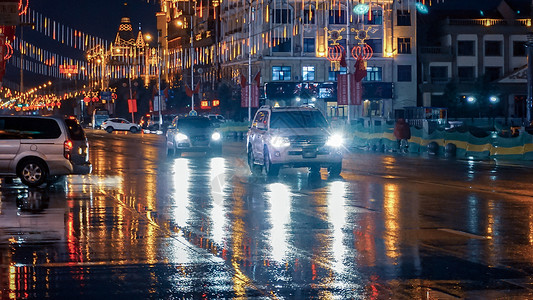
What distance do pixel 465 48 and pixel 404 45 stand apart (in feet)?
21.4

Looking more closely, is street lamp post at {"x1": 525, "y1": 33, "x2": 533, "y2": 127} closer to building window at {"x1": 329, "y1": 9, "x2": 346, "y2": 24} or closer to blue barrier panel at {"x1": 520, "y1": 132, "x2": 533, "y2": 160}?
blue barrier panel at {"x1": 520, "y1": 132, "x2": 533, "y2": 160}

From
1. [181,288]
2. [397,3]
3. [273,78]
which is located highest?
[397,3]

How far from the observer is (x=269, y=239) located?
12.9m

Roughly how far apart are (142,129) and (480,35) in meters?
35.2

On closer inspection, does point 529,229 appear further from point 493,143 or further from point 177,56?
point 177,56

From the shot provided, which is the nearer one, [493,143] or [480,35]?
[493,143]

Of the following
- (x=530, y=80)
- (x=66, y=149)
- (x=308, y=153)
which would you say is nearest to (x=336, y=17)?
(x=530, y=80)

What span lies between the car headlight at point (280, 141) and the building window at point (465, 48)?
71.2 metres

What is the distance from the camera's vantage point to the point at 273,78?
88.4 metres

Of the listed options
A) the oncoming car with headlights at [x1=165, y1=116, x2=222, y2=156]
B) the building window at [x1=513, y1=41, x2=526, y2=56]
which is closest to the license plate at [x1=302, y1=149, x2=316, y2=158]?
the oncoming car with headlights at [x1=165, y1=116, x2=222, y2=156]

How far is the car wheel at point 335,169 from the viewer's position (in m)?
25.3

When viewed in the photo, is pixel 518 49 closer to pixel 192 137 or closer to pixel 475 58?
pixel 475 58

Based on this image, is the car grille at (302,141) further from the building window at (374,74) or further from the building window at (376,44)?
the building window at (376,44)

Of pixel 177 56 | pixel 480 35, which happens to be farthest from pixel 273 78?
pixel 177 56
